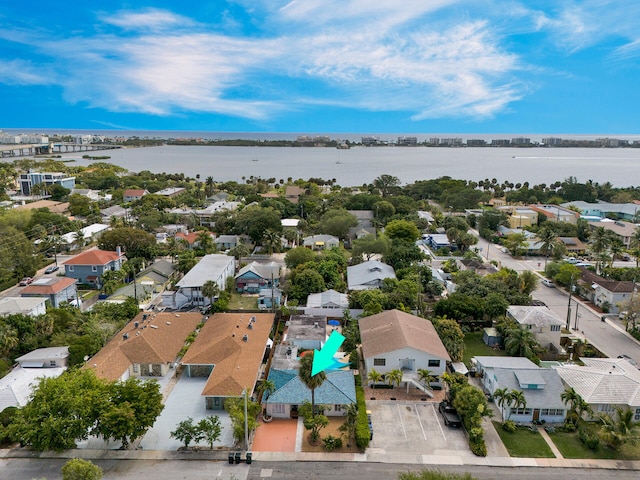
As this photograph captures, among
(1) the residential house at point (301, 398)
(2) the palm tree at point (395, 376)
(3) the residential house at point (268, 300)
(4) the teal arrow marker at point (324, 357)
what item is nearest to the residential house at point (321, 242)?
(3) the residential house at point (268, 300)

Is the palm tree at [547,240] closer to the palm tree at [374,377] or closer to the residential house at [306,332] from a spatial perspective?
the residential house at [306,332]

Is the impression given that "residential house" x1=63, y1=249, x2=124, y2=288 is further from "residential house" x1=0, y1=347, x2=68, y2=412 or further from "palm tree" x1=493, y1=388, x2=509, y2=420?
"palm tree" x1=493, y1=388, x2=509, y2=420

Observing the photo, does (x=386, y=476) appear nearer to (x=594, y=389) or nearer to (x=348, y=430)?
(x=348, y=430)

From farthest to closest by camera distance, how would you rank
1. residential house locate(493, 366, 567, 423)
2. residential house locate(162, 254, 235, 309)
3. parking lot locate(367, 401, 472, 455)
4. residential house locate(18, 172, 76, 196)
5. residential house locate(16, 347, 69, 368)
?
residential house locate(18, 172, 76, 196)
residential house locate(162, 254, 235, 309)
residential house locate(16, 347, 69, 368)
residential house locate(493, 366, 567, 423)
parking lot locate(367, 401, 472, 455)

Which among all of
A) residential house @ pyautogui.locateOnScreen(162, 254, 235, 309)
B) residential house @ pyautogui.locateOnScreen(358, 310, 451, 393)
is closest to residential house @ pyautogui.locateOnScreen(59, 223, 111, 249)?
residential house @ pyautogui.locateOnScreen(162, 254, 235, 309)

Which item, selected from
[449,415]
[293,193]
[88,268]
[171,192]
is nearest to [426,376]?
[449,415]
